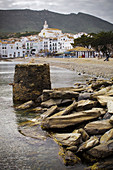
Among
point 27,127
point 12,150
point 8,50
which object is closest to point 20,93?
point 27,127

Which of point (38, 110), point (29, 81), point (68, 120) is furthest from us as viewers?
point (29, 81)

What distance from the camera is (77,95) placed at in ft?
26.6

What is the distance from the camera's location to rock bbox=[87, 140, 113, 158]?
4.04 m

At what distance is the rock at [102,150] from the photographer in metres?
4.04

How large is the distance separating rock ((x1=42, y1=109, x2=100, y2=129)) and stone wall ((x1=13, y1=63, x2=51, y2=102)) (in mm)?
4137

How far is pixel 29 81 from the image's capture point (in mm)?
9656

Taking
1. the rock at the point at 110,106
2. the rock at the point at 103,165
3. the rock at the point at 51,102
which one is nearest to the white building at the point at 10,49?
the rock at the point at 51,102

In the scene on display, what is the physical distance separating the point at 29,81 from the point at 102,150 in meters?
6.12

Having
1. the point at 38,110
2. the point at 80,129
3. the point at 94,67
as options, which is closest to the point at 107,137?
the point at 80,129

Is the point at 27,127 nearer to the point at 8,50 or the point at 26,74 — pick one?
the point at 26,74

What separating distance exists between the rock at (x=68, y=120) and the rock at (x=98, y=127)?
1.54 feet

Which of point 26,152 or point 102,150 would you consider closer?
point 102,150

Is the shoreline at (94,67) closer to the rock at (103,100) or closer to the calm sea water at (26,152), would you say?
the rock at (103,100)

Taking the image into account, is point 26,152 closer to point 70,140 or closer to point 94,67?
point 70,140
